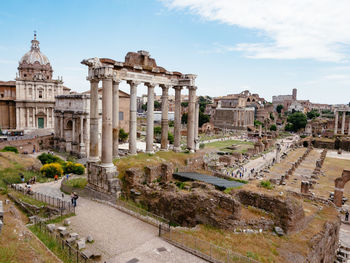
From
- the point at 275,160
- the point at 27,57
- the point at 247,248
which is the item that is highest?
the point at 27,57

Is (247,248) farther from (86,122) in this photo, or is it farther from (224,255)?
(86,122)

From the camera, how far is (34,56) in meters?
56.4

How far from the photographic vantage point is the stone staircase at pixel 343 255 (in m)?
15.3

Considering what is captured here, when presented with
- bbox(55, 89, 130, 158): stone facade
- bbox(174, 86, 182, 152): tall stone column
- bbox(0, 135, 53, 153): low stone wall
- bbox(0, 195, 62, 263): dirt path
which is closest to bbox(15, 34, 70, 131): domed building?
bbox(0, 135, 53, 153): low stone wall

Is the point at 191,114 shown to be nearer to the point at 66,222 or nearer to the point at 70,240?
the point at 66,222

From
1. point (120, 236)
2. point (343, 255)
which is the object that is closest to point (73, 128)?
point (120, 236)

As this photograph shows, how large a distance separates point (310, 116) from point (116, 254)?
152 metres

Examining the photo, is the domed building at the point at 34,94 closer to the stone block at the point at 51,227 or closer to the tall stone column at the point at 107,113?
the tall stone column at the point at 107,113

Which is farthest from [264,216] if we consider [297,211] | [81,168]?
[81,168]

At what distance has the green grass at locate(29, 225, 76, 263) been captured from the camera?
364 inches

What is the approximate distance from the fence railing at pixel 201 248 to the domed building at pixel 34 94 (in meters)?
48.8

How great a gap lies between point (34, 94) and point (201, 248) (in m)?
51.1

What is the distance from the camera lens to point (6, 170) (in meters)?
25.3

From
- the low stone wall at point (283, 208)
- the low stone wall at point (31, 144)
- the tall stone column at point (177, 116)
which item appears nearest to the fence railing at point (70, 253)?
the low stone wall at point (283, 208)
